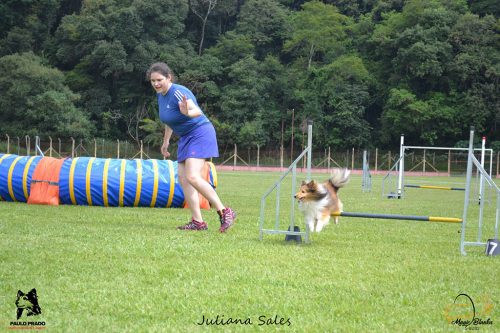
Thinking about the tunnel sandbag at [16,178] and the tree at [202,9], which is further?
the tree at [202,9]

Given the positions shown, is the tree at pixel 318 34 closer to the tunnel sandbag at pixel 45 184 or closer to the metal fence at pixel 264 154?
the metal fence at pixel 264 154

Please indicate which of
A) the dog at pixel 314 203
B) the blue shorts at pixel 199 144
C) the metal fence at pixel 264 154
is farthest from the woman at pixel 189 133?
the metal fence at pixel 264 154

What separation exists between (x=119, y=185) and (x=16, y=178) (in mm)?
1607

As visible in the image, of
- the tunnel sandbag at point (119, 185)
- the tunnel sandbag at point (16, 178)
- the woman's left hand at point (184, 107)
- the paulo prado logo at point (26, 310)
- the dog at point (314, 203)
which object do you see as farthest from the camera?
the tunnel sandbag at point (16, 178)

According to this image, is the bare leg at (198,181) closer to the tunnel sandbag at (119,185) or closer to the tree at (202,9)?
the tunnel sandbag at (119,185)

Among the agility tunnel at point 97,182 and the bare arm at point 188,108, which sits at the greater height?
the bare arm at point 188,108

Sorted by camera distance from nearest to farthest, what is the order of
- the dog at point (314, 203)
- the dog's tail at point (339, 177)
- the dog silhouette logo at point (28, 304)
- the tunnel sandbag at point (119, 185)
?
the dog silhouette logo at point (28, 304) → the dog at point (314, 203) → the dog's tail at point (339, 177) → the tunnel sandbag at point (119, 185)

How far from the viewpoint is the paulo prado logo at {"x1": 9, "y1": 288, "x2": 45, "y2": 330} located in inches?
118

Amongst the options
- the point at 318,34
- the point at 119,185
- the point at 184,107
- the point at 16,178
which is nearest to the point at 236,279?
the point at 184,107

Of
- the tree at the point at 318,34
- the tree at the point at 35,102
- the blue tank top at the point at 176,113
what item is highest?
the tree at the point at 318,34

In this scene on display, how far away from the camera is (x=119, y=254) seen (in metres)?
4.94

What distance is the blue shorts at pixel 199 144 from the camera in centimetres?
653

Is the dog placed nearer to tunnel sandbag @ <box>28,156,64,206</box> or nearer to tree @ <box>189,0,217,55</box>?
tunnel sandbag @ <box>28,156,64,206</box>

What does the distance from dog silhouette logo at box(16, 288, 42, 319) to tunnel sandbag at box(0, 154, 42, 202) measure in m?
6.84
